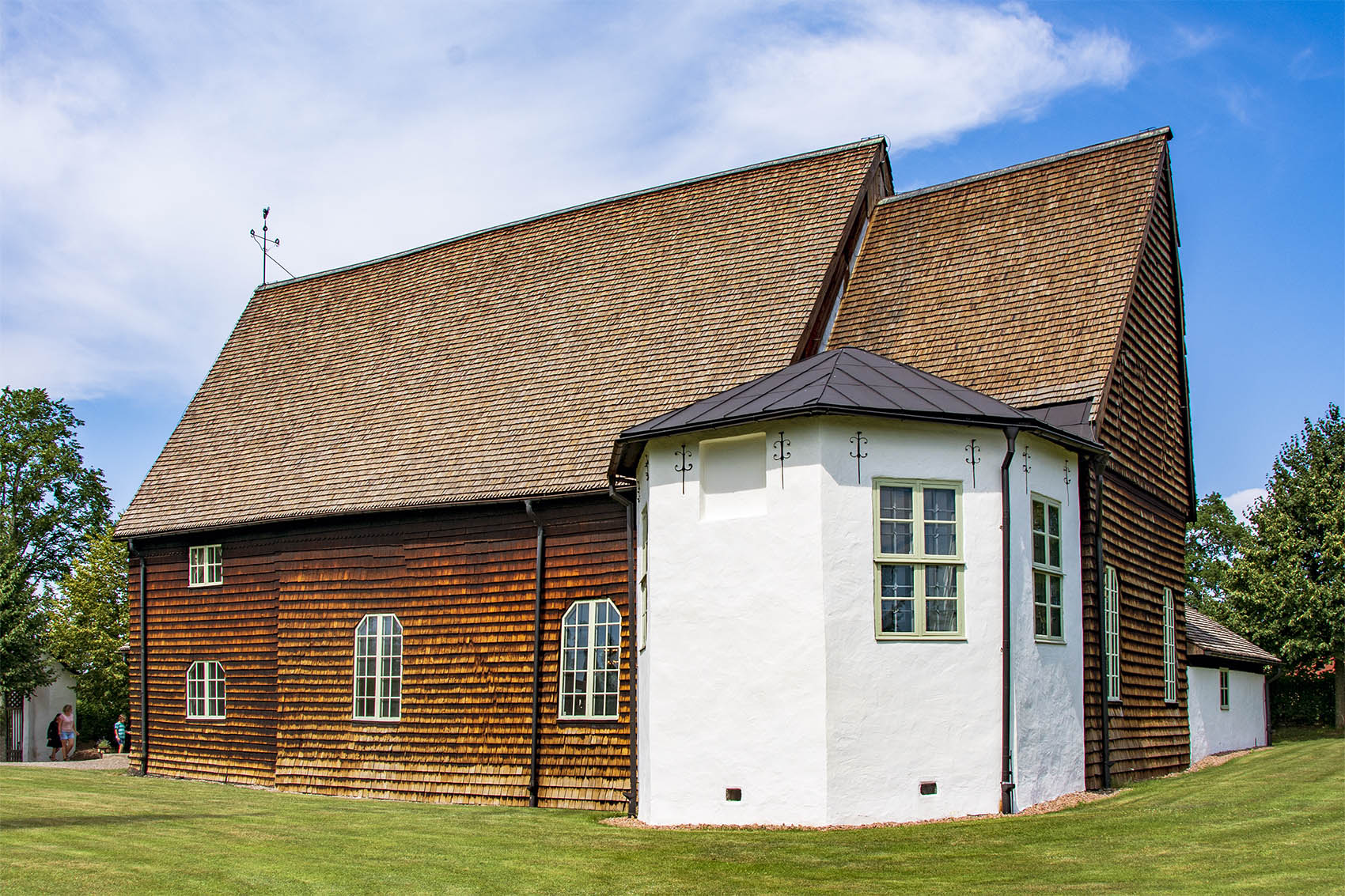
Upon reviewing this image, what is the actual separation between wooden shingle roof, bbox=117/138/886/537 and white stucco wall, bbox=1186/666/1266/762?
30.6 ft

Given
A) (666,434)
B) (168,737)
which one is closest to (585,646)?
(666,434)

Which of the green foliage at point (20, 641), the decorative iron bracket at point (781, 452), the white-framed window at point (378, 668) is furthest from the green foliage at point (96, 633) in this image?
the decorative iron bracket at point (781, 452)

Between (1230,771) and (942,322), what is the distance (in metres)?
7.27

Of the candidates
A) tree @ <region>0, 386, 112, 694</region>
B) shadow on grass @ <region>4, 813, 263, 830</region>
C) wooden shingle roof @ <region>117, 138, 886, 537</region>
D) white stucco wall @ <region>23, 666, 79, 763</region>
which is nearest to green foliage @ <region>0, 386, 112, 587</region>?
tree @ <region>0, 386, 112, 694</region>

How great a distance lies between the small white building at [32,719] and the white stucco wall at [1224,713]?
28.3 m

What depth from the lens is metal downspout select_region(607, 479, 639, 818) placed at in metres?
15.4

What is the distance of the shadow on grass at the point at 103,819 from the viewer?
13.2 m

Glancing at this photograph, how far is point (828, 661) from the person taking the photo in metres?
12.7

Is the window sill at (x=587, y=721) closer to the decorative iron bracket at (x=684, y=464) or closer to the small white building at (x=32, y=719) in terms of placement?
the decorative iron bracket at (x=684, y=464)

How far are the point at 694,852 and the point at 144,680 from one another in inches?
632

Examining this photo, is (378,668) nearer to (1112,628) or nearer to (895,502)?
(895,502)

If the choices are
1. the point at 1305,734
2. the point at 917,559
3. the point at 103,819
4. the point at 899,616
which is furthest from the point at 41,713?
the point at 1305,734

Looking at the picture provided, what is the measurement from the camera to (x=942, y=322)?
17.9 meters

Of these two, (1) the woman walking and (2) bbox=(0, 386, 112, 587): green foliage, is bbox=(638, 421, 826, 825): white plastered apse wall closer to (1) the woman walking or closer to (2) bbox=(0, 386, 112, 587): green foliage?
(1) the woman walking
